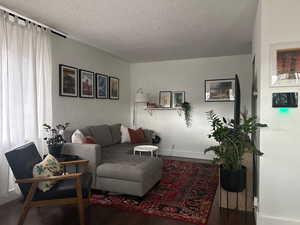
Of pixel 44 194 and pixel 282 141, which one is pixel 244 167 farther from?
pixel 44 194

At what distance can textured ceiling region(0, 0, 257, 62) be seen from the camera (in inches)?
91.4

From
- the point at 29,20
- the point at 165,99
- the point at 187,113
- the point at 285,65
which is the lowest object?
the point at 187,113

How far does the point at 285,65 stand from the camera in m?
1.91

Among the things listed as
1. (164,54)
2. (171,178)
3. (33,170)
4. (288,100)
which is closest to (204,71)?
(164,54)

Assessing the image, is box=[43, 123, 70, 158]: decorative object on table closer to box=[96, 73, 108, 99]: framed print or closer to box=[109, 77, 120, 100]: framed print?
box=[96, 73, 108, 99]: framed print

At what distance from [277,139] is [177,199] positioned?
4.95ft

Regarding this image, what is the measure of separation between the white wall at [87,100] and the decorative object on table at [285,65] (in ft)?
10.4

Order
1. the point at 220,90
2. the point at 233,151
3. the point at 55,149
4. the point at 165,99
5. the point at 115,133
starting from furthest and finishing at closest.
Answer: the point at 165,99 < the point at 220,90 < the point at 115,133 < the point at 55,149 < the point at 233,151

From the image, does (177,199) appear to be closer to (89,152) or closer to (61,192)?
(89,152)

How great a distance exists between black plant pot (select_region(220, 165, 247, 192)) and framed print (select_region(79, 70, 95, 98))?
2.91 m

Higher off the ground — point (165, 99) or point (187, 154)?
point (165, 99)

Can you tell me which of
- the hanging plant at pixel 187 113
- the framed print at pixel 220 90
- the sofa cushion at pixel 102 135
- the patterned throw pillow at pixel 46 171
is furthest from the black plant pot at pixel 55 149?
the framed print at pixel 220 90

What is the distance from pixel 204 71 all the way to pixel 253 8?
99.5 inches

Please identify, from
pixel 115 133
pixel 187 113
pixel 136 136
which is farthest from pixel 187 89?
pixel 115 133
